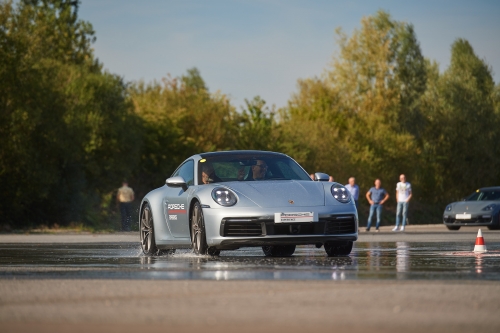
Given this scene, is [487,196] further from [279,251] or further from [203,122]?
[203,122]

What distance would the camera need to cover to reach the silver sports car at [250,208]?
1361 cm

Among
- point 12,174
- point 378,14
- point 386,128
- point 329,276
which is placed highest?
point 378,14

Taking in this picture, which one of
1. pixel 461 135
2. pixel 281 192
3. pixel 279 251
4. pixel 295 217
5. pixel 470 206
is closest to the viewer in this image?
pixel 295 217

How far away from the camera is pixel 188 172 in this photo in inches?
608

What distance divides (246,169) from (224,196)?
1.10 m

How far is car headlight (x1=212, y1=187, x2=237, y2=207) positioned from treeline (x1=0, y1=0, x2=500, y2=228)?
96.1ft

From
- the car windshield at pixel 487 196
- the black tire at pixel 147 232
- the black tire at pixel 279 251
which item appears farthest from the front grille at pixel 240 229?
the car windshield at pixel 487 196

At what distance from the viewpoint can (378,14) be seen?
271 ft

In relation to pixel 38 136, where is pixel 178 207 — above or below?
below

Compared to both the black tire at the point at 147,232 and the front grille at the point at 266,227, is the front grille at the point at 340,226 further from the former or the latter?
the black tire at the point at 147,232

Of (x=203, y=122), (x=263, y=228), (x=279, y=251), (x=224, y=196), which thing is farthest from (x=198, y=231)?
(x=203, y=122)

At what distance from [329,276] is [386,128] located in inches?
2756

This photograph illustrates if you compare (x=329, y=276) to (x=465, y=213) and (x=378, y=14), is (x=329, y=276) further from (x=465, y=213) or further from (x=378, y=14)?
(x=378, y=14)

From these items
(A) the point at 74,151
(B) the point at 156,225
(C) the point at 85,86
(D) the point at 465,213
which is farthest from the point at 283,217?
(C) the point at 85,86
